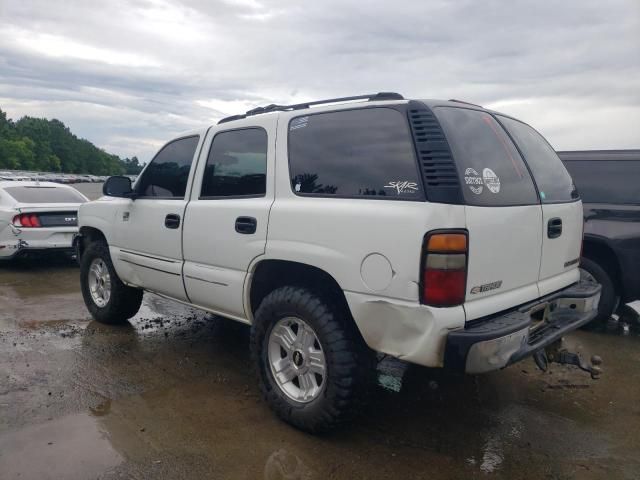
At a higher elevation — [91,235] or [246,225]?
[246,225]

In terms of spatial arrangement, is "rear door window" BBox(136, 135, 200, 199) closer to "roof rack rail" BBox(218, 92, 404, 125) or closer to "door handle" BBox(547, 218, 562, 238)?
"roof rack rail" BBox(218, 92, 404, 125)

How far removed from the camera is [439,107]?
9.79 ft

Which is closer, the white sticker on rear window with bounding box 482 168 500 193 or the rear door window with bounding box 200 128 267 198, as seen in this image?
the white sticker on rear window with bounding box 482 168 500 193

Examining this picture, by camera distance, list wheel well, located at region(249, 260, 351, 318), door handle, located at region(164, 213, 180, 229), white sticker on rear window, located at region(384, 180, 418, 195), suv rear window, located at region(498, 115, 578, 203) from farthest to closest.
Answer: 1. door handle, located at region(164, 213, 180, 229)
2. suv rear window, located at region(498, 115, 578, 203)
3. wheel well, located at region(249, 260, 351, 318)
4. white sticker on rear window, located at region(384, 180, 418, 195)

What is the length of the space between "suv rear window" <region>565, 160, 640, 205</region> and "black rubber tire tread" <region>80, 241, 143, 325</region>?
463 cm

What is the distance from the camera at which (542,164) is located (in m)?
3.59

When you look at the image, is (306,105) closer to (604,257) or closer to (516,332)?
(516,332)

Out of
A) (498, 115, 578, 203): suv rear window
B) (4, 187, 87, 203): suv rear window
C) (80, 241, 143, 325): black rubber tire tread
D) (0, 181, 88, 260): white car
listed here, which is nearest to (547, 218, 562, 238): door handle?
(498, 115, 578, 203): suv rear window

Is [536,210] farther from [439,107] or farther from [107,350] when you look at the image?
[107,350]

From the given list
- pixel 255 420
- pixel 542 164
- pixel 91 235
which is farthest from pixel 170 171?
pixel 542 164

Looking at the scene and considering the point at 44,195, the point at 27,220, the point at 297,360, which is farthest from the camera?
the point at 44,195

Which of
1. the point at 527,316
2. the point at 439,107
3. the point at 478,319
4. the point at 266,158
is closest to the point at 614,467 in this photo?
the point at 527,316

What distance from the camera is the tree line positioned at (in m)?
101

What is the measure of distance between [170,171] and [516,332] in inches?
120
